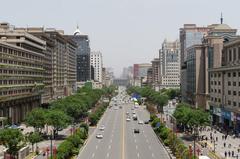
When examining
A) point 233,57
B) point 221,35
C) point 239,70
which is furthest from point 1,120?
point 221,35

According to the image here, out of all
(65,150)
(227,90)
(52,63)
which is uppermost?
(52,63)

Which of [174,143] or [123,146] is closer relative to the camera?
[174,143]

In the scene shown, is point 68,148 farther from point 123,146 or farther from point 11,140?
point 123,146

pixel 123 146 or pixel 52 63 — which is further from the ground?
pixel 52 63

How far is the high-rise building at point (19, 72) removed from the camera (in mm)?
106938

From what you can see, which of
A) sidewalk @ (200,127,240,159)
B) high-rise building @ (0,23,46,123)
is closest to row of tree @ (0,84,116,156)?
high-rise building @ (0,23,46,123)

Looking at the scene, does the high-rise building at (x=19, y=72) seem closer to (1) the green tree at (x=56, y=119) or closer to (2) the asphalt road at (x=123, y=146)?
(1) the green tree at (x=56, y=119)

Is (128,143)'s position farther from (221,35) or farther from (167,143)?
(221,35)

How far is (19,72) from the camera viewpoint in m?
121

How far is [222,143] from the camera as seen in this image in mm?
87938

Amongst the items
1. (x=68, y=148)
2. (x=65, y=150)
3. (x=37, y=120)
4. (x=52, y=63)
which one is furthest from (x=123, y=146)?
(x=52, y=63)

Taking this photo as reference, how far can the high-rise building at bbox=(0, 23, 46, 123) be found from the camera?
351ft

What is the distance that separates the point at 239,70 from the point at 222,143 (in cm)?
2176

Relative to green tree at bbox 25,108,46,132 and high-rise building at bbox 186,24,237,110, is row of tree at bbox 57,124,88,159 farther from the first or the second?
high-rise building at bbox 186,24,237,110
